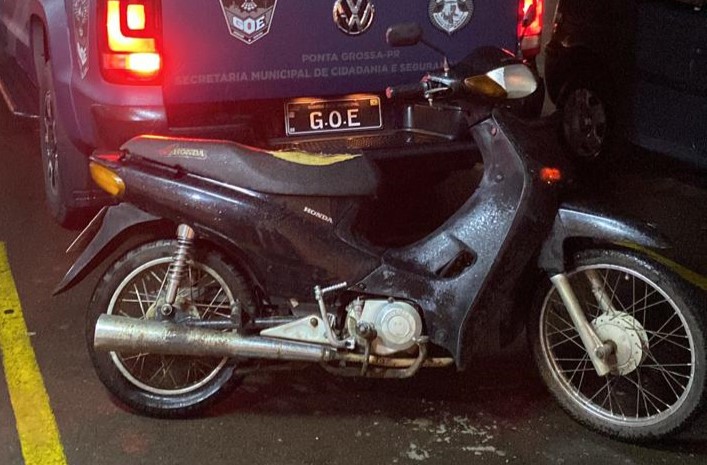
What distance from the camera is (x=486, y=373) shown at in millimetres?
4012

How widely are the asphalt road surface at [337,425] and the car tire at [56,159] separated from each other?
3.50 ft

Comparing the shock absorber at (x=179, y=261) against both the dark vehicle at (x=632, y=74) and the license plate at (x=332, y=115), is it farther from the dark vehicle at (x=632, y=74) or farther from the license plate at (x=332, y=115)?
the dark vehicle at (x=632, y=74)

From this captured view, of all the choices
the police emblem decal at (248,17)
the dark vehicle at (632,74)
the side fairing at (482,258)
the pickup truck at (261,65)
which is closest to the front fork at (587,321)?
the side fairing at (482,258)

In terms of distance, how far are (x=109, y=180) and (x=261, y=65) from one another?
42.4 inches

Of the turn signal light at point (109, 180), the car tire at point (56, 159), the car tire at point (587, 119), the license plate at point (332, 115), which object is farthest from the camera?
the car tire at point (587, 119)

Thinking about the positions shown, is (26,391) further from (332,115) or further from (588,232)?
(588,232)

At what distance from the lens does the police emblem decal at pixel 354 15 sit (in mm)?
4375

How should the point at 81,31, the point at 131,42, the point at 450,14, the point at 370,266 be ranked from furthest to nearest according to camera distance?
1. the point at 450,14
2. the point at 81,31
3. the point at 131,42
4. the point at 370,266

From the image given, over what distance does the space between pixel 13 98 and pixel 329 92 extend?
3484 millimetres

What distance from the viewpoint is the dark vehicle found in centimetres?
540

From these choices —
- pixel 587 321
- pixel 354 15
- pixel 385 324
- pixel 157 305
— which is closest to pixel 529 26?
pixel 354 15

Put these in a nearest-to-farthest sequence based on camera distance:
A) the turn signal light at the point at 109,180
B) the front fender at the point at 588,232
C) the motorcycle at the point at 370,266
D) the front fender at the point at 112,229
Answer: the front fender at the point at 588,232 → the motorcycle at the point at 370,266 → the turn signal light at the point at 109,180 → the front fender at the point at 112,229

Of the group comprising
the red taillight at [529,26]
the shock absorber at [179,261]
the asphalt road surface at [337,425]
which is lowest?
the asphalt road surface at [337,425]

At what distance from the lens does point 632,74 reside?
5793 millimetres
